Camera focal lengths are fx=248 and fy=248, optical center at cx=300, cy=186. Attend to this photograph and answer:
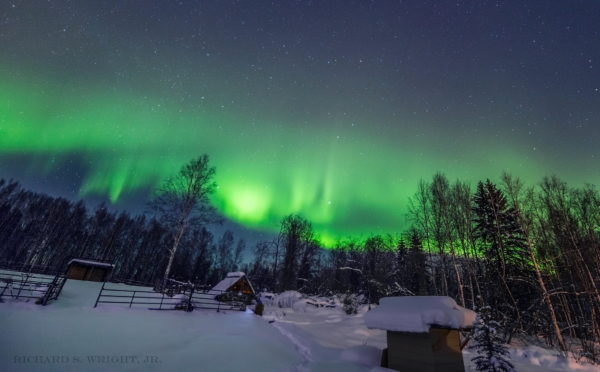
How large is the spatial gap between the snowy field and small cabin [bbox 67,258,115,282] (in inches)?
1094

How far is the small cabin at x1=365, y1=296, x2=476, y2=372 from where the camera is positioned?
27.8 feet

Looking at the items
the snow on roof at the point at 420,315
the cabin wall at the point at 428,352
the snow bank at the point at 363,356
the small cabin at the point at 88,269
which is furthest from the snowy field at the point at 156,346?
the small cabin at the point at 88,269

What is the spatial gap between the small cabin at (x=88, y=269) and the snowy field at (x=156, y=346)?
91.2 ft

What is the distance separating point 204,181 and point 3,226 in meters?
55.3

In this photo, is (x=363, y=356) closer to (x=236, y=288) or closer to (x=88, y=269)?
(x=236, y=288)

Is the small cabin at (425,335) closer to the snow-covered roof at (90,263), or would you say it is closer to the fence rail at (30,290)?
the fence rail at (30,290)

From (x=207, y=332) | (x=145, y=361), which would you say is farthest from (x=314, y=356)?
(x=145, y=361)

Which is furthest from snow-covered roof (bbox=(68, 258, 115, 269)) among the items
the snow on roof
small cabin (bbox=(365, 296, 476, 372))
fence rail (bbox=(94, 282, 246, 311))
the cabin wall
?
the cabin wall

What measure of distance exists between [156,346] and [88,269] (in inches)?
1481

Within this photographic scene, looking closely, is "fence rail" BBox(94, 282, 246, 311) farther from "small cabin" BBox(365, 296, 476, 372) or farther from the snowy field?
"small cabin" BBox(365, 296, 476, 372)

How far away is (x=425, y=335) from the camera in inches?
344

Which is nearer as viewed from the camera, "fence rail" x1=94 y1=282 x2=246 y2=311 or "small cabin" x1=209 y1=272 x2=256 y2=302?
"fence rail" x1=94 y1=282 x2=246 y2=311

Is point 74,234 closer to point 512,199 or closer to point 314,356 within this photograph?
point 314,356

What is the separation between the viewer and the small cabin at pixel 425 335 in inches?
334
